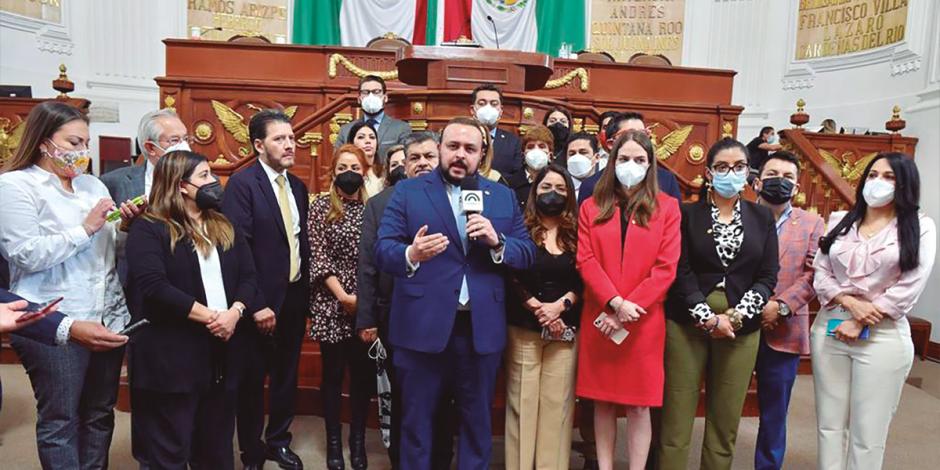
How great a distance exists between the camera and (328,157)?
5.89 meters

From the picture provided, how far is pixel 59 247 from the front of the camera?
2.12 m

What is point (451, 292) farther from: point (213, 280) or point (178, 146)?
point (178, 146)

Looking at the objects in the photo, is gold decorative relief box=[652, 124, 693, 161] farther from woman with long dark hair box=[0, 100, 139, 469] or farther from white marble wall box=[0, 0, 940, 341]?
woman with long dark hair box=[0, 100, 139, 469]

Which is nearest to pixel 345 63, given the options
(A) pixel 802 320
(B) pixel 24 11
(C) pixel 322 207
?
(B) pixel 24 11

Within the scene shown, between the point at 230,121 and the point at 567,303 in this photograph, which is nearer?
the point at 567,303

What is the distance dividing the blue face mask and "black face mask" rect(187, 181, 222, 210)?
204cm

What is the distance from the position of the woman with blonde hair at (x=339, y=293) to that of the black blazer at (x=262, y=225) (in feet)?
0.88

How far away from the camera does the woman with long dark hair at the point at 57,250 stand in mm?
2098

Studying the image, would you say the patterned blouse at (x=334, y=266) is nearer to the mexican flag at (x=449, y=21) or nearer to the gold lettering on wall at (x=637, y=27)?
the mexican flag at (x=449, y=21)

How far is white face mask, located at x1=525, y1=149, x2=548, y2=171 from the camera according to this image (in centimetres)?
321

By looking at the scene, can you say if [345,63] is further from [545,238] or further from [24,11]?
[545,238]

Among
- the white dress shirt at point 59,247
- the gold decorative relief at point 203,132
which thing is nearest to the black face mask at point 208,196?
the white dress shirt at point 59,247

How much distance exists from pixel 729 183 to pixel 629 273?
0.60m

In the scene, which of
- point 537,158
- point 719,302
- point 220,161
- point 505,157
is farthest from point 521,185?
point 220,161
